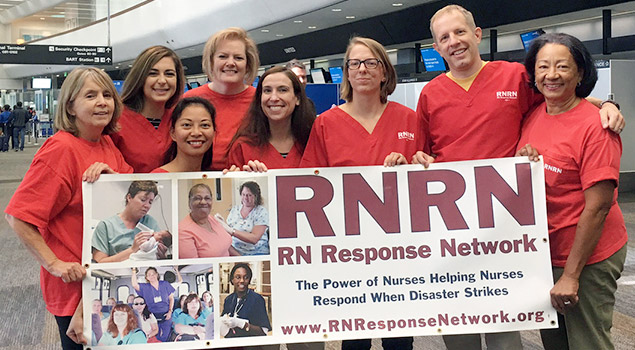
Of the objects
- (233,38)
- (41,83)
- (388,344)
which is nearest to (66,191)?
(233,38)

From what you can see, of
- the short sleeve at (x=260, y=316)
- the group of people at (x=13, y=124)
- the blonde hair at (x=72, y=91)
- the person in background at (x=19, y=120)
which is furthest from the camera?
the group of people at (x=13, y=124)

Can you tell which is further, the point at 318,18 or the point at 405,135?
the point at 318,18

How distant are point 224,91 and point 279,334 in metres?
1.23

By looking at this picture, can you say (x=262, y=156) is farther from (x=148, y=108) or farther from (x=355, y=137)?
(x=148, y=108)

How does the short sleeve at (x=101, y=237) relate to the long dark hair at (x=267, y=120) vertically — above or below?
below

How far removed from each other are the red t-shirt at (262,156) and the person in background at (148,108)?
1.02ft

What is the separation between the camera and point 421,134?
2854 mm

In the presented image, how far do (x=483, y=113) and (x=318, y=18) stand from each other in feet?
41.7


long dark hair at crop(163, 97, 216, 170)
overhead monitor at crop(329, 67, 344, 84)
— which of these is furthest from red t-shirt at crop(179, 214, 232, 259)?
overhead monitor at crop(329, 67, 344, 84)

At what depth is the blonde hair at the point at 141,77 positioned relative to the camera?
2.90 meters

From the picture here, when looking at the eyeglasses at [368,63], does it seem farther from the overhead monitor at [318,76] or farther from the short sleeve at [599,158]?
the overhead monitor at [318,76]

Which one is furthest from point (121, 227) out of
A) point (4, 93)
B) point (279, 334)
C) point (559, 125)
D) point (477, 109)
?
point (4, 93)

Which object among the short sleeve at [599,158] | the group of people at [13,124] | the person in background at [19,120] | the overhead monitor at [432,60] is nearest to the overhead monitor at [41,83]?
the group of people at [13,124]

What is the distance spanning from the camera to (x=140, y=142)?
9.39 ft
